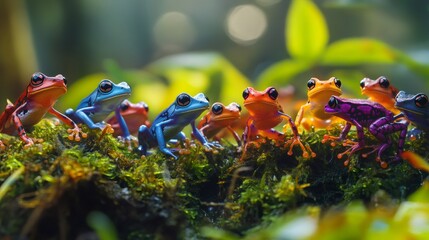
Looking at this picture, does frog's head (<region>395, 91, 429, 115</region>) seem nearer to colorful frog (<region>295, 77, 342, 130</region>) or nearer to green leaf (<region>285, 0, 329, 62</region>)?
colorful frog (<region>295, 77, 342, 130</region>)

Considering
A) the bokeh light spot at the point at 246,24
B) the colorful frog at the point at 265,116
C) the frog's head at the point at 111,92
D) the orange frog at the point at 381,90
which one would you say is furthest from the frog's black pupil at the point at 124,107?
the bokeh light spot at the point at 246,24

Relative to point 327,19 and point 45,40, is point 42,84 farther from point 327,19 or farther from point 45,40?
point 327,19

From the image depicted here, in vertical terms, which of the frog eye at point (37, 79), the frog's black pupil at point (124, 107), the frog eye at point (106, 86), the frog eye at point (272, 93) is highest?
the frog eye at point (37, 79)

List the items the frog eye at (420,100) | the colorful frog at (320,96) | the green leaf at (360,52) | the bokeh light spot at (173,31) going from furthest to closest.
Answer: the bokeh light spot at (173,31)
the green leaf at (360,52)
the colorful frog at (320,96)
the frog eye at (420,100)

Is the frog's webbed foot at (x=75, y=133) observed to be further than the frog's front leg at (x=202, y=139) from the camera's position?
No

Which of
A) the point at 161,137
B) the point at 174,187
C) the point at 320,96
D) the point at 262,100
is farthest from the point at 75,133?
the point at 320,96

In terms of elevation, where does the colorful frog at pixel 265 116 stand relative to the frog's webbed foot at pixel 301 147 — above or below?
above

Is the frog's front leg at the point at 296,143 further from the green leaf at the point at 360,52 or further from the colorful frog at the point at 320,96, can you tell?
the green leaf at the point at 360,52
